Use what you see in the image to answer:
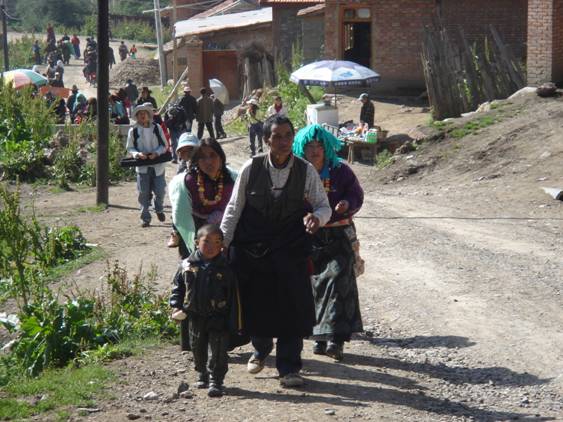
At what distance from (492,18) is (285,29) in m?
12.8

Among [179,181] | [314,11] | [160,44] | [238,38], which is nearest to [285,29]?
[238,38]

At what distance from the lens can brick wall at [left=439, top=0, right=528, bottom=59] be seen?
25.6 metres

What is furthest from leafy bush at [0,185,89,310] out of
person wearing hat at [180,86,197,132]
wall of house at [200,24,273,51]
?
wall of house at [200,24,273,51]

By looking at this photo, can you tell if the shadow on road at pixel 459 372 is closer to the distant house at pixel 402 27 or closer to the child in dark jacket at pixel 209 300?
the child in dark jacket at pixel 209 300

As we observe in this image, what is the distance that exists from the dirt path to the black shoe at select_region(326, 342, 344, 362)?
8 cm

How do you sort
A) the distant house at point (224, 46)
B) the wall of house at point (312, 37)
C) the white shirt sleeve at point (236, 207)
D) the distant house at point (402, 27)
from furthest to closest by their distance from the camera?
the distant house at point (224, 46)
the wall of house at point (312, 37)
the distant house at point (402, 27)
the white shirt sleeve at point (236, 207)

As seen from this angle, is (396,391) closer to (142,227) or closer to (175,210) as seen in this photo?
(175,210)

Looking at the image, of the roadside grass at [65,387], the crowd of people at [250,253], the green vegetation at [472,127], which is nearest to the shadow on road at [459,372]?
the crowd of people at [250,253]

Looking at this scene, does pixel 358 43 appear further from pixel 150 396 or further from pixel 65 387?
pixel 150 396

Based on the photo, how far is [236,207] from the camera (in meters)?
6.64

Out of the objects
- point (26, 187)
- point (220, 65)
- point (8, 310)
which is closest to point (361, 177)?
point (26, 187)

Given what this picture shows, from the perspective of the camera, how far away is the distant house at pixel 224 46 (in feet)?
126

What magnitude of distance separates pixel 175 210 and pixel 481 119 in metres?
13.5

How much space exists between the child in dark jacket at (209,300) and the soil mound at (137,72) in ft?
135
